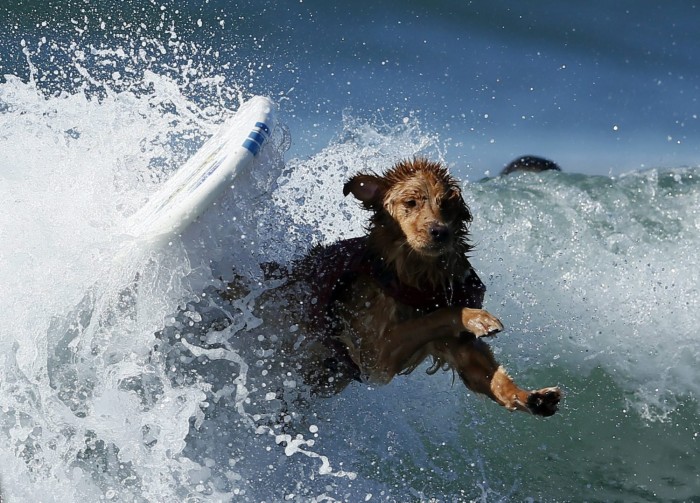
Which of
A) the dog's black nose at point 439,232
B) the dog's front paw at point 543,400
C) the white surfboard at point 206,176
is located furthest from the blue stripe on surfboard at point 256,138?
the dog's front paw at point 543,400

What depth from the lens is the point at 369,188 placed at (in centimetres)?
467

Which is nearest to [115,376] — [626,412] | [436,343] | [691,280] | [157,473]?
[157,473]

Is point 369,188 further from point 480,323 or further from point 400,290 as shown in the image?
point 480,323

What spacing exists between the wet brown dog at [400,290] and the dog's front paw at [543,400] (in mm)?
259

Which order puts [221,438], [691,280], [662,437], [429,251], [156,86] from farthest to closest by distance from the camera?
[691,280], [662,437], [156,86], [221,438], [429,251]

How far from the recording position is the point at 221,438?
5.08 metres

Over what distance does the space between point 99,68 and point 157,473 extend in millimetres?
3711

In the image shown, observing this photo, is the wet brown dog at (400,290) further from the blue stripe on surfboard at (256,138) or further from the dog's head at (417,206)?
the blue stripe on surfboard at (256,138)

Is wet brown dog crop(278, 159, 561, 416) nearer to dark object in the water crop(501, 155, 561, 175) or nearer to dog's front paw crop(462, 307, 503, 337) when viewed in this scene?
dog's front paw crop(462, 307, 503, 337)

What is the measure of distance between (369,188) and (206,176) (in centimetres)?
90

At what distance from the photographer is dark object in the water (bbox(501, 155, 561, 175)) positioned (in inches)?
429

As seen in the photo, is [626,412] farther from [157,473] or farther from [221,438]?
[157,473]

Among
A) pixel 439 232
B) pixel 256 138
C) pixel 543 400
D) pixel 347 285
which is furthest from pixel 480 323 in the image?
pixel 256 138

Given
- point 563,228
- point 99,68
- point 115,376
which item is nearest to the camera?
point 115,376
